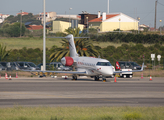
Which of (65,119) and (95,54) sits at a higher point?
(95,54)

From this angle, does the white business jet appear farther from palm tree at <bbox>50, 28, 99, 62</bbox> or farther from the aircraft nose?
palm tree at <bbox>50, 28, 99, 62</bbox>

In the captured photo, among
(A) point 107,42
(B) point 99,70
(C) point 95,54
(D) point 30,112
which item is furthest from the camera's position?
(A) point 107,42

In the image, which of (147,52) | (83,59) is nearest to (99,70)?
(83,59)

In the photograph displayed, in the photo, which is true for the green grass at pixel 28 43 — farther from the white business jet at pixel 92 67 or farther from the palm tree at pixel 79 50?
the white business jet at pixel 92 67

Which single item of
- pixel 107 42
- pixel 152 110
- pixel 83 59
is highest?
pixel 107 42

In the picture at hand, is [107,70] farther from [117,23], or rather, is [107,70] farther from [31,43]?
[117,23]

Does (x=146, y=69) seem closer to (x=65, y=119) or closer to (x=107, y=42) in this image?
(x=107, y=42)

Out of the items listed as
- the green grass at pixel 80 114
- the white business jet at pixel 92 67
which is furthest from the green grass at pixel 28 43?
the green grass at pixel 80 114

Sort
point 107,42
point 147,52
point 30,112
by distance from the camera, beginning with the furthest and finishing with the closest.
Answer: point 107,42 < point 147,52 < point 30,112

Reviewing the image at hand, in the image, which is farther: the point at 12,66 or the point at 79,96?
the point at 12,66

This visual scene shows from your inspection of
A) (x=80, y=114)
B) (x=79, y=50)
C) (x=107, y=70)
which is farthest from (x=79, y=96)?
(x=79, y=50)

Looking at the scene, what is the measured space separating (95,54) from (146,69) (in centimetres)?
921

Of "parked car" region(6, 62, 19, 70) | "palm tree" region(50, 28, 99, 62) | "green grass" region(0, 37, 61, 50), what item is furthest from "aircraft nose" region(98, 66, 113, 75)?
"green grass" region(0, 37, 61, 50)

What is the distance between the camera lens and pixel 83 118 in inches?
370
